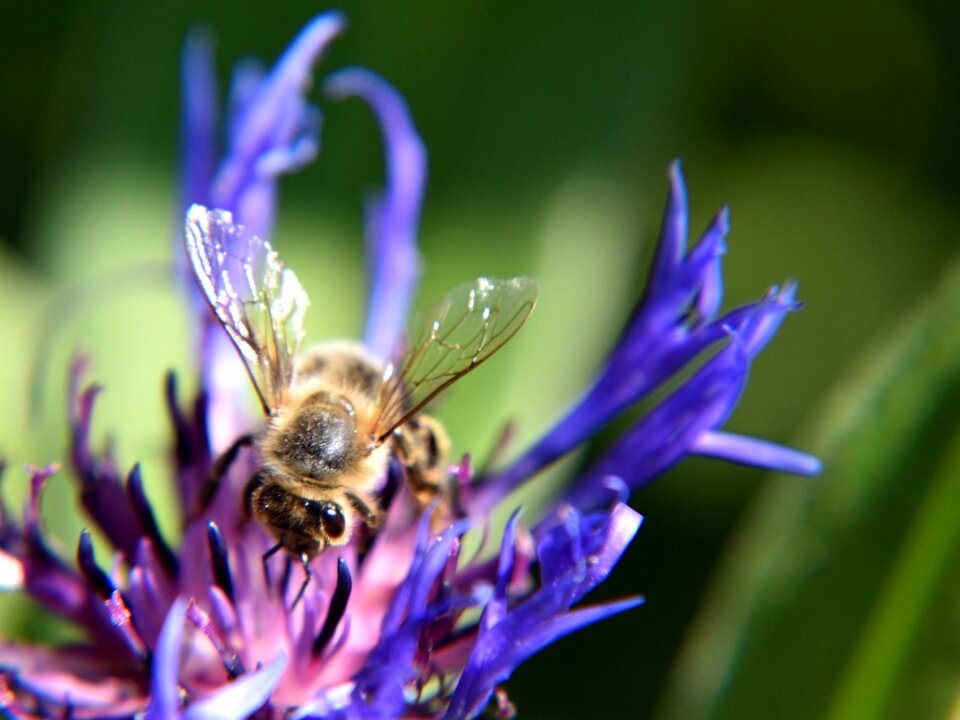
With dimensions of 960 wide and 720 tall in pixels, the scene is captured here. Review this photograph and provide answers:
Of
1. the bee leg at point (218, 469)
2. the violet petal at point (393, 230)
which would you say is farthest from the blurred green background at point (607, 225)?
the bee leg at point (218, 469)

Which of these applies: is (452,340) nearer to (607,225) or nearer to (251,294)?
(251,294)

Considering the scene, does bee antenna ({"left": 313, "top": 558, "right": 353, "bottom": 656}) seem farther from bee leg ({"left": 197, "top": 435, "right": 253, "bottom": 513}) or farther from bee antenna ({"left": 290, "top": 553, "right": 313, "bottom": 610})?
bee leg ({"left": 197, "top": 435, "right": 253, "bottom": 513})

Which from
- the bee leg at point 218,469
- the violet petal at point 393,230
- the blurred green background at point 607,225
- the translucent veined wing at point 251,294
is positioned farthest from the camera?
the violet petal at point 393,230

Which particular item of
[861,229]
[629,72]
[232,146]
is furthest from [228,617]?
[861,229]

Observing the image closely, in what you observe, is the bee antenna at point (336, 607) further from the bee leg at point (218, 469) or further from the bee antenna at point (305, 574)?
the bee leg at point (218, 469)

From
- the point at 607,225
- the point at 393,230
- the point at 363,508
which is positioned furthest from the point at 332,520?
the point at 607,225

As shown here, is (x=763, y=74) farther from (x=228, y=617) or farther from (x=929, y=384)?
(x=228, y=617)

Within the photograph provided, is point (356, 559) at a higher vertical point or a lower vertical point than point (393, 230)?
lower
